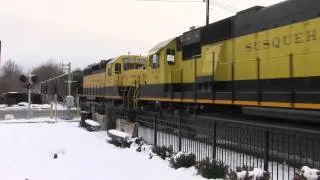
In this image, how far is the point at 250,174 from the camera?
27.3ft

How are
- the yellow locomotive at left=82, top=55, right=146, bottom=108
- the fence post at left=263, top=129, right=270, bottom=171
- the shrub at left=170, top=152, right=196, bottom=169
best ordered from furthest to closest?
the yellow locomotive at left=82, top=55, right=146, bottom=108
the shrub at left=170, top=152, right=196, bottom=169
the fence post at left=263, top=129, right=270, bottom=171

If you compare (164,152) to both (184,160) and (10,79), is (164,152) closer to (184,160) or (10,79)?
(184,160)

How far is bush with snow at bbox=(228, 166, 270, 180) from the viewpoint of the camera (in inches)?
325

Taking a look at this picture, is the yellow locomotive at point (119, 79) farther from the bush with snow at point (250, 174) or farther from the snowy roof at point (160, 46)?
the bush with snow at point (250, 174)

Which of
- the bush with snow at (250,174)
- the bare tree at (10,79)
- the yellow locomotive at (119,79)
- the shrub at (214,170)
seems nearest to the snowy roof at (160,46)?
the yellow locomotive at (119,79)

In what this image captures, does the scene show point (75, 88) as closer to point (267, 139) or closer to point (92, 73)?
point (92, 73)

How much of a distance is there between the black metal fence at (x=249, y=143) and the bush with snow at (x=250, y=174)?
1.66 feet

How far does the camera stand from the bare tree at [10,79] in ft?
294

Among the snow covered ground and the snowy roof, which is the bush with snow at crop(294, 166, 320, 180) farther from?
the snowy roof

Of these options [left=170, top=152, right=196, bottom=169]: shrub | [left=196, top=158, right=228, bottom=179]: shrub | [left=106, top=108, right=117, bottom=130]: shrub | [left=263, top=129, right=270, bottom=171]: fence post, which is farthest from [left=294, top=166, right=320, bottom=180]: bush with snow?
[left=106, top=108, right=117, bottom=130]: shrub

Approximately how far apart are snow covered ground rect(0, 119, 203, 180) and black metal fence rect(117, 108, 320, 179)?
2.78ft

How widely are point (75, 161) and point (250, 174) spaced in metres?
6.95

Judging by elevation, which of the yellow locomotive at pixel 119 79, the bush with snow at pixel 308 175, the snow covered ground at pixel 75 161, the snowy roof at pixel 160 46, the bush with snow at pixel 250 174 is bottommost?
the snow covered ground at pixel 75 161

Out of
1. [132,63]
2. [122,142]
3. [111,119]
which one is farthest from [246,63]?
Answer: [132,63]
